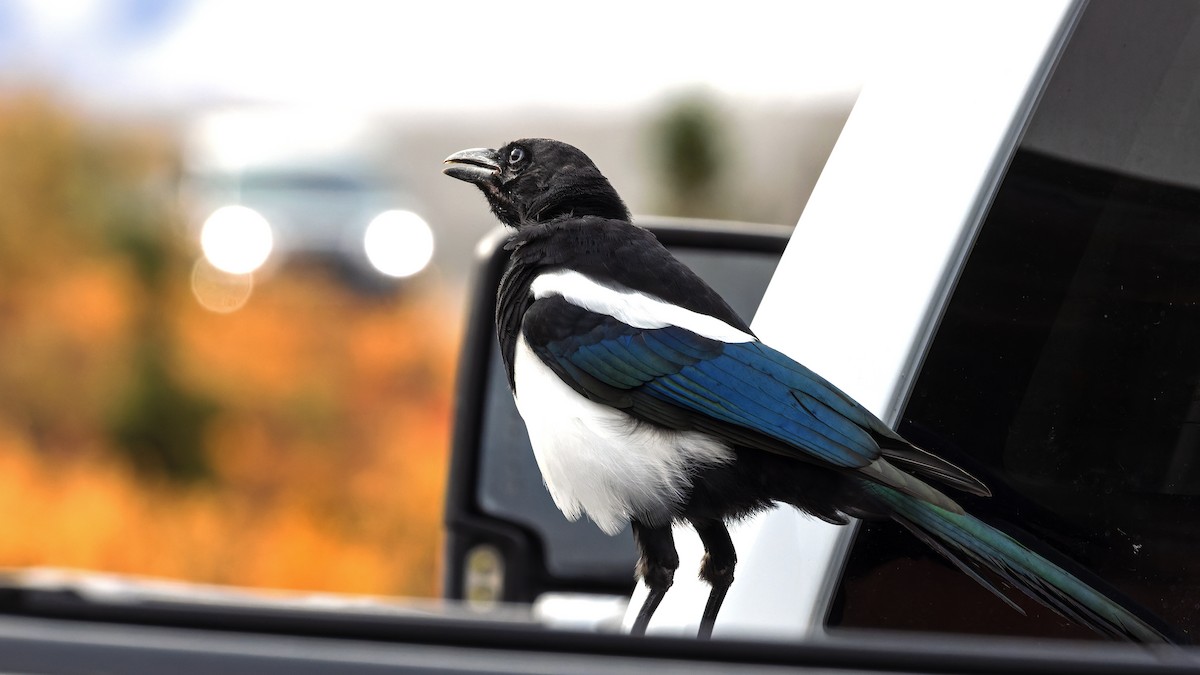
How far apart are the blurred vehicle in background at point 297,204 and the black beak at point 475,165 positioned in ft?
33.7

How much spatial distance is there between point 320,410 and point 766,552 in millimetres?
7815

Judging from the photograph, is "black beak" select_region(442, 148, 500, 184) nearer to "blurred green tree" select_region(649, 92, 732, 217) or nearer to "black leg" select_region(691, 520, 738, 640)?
"black leg" select_region(691, 520, 738, 640)

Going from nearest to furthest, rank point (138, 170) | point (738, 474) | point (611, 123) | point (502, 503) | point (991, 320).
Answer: point (991, 320) < point (738, 474) < point (502, 503) < point (138, 170) < point (611, 123)

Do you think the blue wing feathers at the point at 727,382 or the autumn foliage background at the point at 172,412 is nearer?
the blue wing feathers at the point at 727,382

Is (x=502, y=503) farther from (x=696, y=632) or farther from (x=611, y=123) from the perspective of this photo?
(x=611, y=123)

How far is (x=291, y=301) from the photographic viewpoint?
11.6 m

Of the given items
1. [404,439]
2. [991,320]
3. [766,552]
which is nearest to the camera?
[991,320]

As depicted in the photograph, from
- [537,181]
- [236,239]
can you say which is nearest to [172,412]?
[236,239]

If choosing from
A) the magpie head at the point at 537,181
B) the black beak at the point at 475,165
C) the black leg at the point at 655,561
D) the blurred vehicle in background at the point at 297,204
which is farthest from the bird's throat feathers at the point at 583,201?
the blurred vehicle in background at the point at 297,204

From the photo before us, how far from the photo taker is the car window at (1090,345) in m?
1.10

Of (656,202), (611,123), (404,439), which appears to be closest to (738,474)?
(404,439)

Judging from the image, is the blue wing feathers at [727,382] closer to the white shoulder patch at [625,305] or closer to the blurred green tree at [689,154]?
the white shoulder patch at [625,305]

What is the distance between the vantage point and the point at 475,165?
1.96 meters

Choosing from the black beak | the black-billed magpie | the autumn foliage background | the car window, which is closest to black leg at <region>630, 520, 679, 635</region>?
the black-billed magpie
